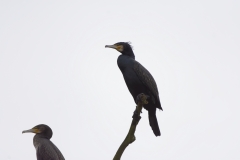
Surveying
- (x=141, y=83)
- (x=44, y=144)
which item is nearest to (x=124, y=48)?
(x=141, y=83)

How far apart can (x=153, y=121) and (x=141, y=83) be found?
0.84 metres

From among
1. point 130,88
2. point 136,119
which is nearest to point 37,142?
point 130,88

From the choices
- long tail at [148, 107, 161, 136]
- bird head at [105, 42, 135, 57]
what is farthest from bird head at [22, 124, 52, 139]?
long tail at [148, 107, 161, 136]

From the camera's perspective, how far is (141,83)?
8.65m

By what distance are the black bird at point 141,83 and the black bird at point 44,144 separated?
203cm

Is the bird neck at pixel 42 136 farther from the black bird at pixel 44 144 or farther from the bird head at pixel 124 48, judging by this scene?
the bird head at pixel 124 48

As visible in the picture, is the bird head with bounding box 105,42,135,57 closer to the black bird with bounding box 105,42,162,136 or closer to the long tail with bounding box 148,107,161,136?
the black bird with bounding box 105,42,162,136

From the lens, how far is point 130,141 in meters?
5.53

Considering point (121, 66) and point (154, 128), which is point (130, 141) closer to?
point (154, 128)

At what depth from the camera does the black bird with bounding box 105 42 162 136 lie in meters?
8.33

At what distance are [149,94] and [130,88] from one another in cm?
45

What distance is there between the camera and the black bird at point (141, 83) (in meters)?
8.33

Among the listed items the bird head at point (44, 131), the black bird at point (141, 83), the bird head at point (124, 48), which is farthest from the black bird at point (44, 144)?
the bird head at point (124, 48)

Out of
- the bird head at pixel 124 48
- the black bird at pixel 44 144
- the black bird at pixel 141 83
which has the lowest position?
the black bird at pixel 44 144
